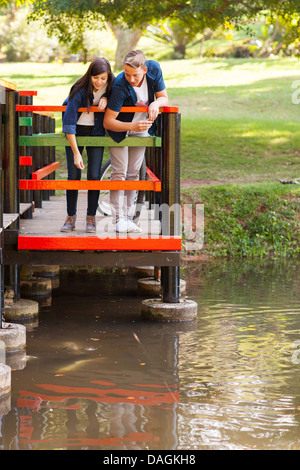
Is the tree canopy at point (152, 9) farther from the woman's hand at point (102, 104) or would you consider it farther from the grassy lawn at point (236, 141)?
the woman's hand at point (102, 104)

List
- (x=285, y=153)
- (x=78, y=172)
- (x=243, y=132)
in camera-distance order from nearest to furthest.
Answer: (x=78, y=172), (x=285, y=153), (x=243, y=132)

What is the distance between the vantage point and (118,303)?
28.1 ft

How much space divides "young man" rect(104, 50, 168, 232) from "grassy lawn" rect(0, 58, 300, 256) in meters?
4.78

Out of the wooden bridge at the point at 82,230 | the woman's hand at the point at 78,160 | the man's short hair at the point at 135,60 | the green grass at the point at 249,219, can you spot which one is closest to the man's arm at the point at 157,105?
the wooden bridge at the point at 82,230

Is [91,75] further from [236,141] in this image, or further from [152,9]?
[236,141]

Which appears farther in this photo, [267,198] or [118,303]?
[267,198]

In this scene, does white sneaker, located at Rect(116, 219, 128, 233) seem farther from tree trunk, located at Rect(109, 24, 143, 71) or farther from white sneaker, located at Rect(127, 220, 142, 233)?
tree trunk, located at Rect(109, 24, 143, 71)

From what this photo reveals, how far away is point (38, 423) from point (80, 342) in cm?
203

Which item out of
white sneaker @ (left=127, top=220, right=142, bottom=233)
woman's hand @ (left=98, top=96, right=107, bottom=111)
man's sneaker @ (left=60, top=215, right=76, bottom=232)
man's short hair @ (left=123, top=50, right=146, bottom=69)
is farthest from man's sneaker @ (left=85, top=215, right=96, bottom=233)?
man's short hair @ (left=123, top=50, right=146, bottom=69)

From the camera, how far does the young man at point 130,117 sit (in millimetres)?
7164

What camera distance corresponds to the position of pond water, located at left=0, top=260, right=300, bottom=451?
4625 mm

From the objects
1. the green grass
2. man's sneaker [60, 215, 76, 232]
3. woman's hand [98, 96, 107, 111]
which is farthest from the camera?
the green grass

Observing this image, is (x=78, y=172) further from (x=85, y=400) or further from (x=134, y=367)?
(x=85, y=400)

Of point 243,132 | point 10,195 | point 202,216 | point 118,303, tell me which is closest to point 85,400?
point 10,195
